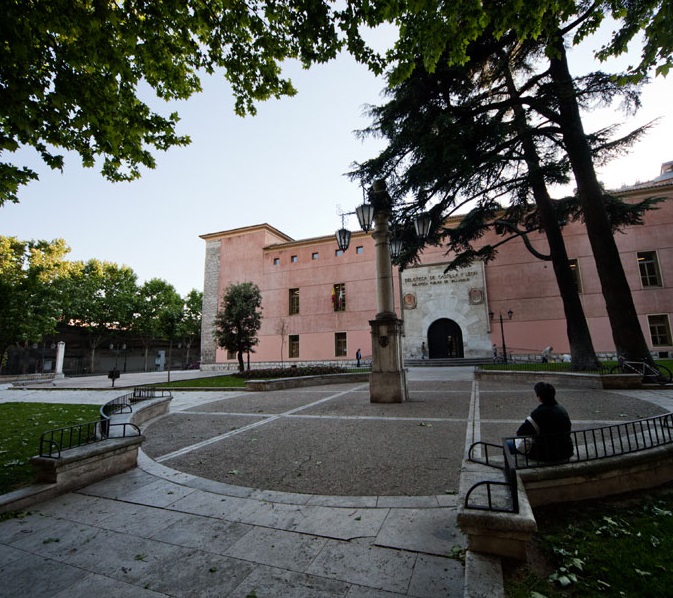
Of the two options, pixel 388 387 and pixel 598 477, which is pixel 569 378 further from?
pixel 598 477

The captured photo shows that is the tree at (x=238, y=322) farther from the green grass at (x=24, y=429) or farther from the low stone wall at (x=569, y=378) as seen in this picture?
the low stone wall at (x=569, y=378)

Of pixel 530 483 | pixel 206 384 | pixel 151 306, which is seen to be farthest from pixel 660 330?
pixel 151 306

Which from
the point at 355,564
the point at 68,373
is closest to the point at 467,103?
the point at 355,564

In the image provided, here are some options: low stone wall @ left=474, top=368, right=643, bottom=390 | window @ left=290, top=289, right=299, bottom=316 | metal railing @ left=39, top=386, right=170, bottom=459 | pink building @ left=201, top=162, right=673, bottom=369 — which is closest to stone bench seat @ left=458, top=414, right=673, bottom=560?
metal railing @ left=39, top=386, right=170, bottom=459

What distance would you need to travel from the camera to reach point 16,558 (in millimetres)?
2658

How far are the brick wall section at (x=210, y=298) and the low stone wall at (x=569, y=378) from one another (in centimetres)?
2737

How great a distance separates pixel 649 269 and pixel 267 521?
3002 cm

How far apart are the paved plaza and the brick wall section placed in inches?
1147

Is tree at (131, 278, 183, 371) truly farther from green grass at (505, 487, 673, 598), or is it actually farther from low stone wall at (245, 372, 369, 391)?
green grass at (505, 487, 673, 598)

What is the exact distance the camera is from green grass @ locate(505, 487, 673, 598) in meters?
2.08

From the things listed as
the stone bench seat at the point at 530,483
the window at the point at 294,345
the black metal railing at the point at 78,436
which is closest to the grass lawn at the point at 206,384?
the black metal railing at the point at 78,436

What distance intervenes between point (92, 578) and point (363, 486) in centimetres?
260

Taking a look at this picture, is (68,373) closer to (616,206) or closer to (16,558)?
(16,558)

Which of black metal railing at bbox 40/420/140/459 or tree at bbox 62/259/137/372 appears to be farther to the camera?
tree at bbox 62/259/137/372
